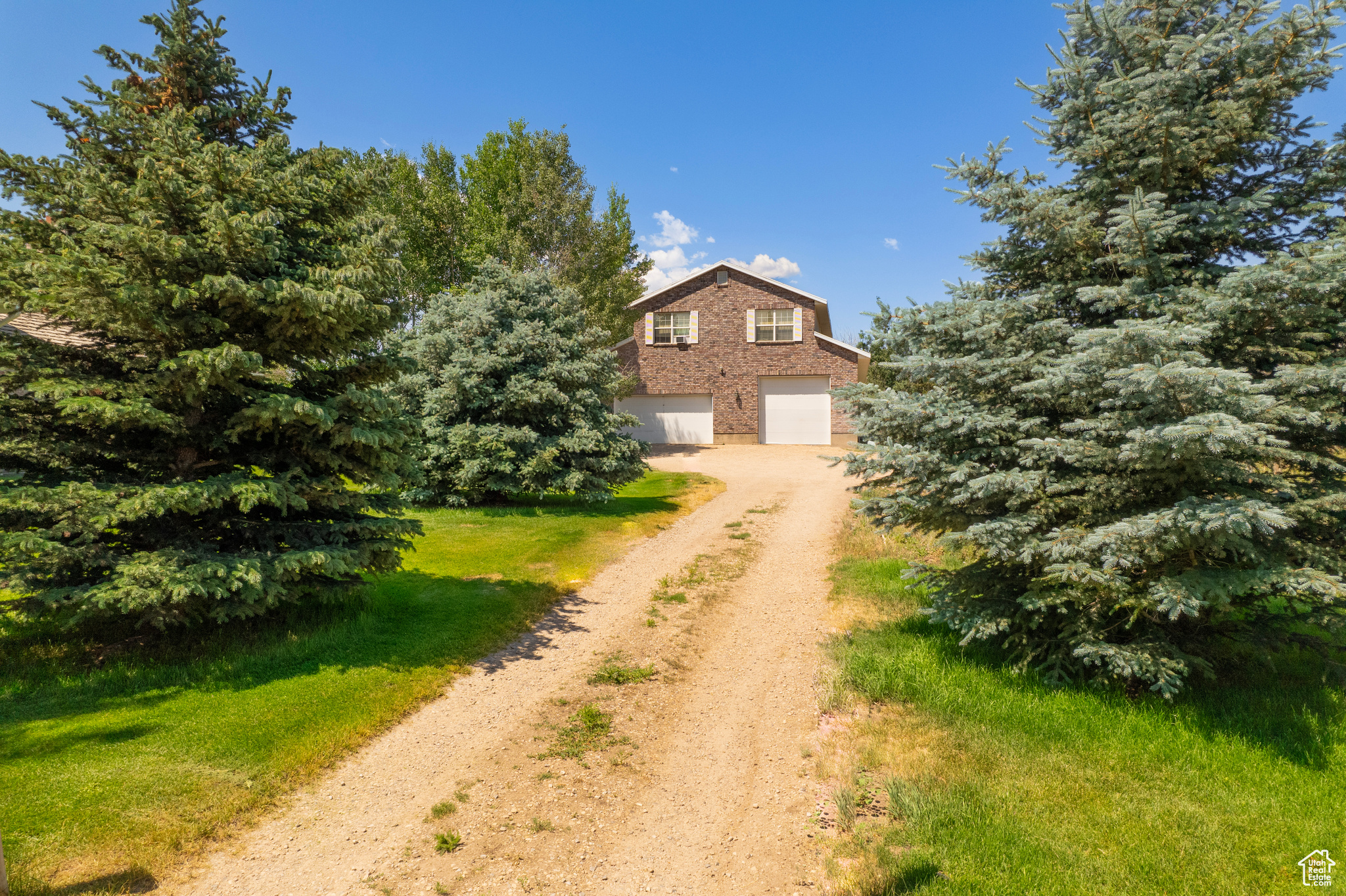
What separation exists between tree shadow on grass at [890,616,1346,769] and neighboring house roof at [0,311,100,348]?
31.3ft

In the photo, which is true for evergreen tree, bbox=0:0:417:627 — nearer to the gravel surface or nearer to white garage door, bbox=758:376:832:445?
the gravel surface

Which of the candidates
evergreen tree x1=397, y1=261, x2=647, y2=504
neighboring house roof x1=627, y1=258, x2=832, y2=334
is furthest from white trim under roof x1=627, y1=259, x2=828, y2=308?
evergreen tree x1=397, y1=261, x2=647, y2=504

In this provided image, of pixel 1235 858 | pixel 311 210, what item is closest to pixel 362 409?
pixel 311 210

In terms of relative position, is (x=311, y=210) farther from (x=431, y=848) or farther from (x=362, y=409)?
(x=431, y=848)

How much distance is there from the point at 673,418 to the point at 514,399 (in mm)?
16564

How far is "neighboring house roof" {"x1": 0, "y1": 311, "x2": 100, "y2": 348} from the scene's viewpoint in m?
6.27

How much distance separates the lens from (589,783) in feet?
16.3

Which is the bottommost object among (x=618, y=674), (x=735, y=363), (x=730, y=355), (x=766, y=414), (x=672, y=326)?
(x=618, y=674)

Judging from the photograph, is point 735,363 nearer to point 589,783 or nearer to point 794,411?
point 794,411

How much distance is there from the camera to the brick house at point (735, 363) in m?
28.6

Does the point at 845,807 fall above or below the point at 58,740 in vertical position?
below

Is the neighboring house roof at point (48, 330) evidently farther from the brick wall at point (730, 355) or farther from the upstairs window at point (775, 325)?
the upstairs window at point (775, 325)

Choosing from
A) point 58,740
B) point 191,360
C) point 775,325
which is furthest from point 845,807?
point 775,325

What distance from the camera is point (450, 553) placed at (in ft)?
35.8
